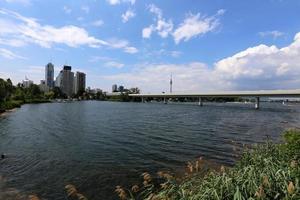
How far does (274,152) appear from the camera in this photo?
13.5 metres

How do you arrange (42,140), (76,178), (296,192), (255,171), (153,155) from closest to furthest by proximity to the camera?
(296,192)
(255,171)
(76,178)
(153,155)
(42,140)

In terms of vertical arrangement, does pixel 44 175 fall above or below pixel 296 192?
below

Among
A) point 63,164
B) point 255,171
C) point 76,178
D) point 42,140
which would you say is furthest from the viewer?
point 42,140

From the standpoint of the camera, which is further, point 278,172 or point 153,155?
point 153,155

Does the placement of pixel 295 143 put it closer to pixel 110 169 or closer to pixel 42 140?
pixel 110 169

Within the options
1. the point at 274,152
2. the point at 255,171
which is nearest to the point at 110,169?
the point at 274,152

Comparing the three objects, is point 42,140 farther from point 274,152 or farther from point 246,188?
point 246,188

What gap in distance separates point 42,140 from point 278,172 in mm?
33241

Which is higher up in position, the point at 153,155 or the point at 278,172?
the point at 278,172

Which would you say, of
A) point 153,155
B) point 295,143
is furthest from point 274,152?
point 153,155

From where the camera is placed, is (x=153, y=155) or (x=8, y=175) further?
(x=153, y=155)

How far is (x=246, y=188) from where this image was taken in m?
7.06

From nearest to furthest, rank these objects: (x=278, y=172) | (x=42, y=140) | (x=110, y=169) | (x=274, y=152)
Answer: (x=278, y=172) → (x=274, y=152) → (x=110, y=169) → (x=42, y=140)

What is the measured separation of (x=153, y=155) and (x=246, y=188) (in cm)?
2021
